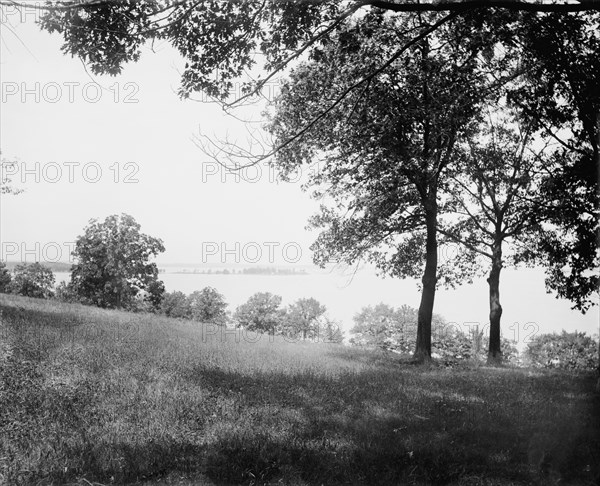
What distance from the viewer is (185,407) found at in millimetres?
6891

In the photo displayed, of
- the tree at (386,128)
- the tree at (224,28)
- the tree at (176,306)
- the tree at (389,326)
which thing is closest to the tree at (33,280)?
the tree at (176,306)

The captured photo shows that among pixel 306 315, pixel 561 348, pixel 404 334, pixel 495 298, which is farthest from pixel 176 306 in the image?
pixel 561 348

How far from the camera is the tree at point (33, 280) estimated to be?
2854 inches

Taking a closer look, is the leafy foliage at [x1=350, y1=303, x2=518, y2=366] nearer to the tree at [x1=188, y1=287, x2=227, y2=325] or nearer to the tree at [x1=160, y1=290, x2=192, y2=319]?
the tree at [x1=188, y1=287, x2=227, y2=325]

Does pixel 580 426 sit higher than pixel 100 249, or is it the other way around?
pixel 100 249

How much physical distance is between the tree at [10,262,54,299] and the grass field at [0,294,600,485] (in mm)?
73873

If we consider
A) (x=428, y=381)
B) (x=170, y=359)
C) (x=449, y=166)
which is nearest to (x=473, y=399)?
(x=428, y=381)

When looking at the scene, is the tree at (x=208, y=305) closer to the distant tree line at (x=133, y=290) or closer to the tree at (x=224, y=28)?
the distant tree line at (x=133, y=290)

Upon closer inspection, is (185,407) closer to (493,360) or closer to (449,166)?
(449,166)

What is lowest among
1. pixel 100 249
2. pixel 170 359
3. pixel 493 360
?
pixel 493 360

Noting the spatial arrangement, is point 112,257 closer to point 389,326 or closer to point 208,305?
point 208,305

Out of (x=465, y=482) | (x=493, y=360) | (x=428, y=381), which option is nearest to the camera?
(x=465, y=482)

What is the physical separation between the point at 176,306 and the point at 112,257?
1390 inches

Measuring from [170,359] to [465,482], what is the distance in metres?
6.97
